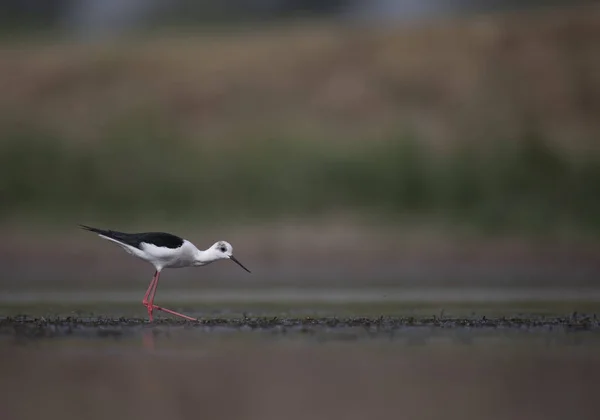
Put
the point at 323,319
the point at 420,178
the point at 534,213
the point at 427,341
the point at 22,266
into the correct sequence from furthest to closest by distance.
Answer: the point at 420,178 → the point at 534,213 → the point at 22,266 → the point at 323,319 → the point at 427,341

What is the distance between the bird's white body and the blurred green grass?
840 cm

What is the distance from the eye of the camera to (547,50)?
35000 mm

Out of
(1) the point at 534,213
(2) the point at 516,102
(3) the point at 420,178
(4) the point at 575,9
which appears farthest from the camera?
(4) the point at 575,9

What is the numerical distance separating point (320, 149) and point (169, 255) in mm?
12235

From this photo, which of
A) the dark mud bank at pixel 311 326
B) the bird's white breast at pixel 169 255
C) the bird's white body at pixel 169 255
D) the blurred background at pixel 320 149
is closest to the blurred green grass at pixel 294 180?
the blurred background at pixel 320 149

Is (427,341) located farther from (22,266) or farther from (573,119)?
(573,119)

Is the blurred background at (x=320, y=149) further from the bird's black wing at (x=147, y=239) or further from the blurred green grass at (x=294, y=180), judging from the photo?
the bird's black wing at (x=147, y=239)

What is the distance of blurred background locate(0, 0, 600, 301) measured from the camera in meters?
27.1

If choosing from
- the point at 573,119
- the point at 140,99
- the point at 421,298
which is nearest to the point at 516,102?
the point at 573,119

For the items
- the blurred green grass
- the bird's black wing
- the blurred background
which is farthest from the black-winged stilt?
the blurred green grass

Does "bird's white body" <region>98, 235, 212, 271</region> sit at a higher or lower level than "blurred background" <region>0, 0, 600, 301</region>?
lower

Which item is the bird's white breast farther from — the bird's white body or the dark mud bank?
the dark mud bank

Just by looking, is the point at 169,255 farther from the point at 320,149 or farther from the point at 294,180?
the point at 320,149

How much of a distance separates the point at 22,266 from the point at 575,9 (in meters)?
17.9
